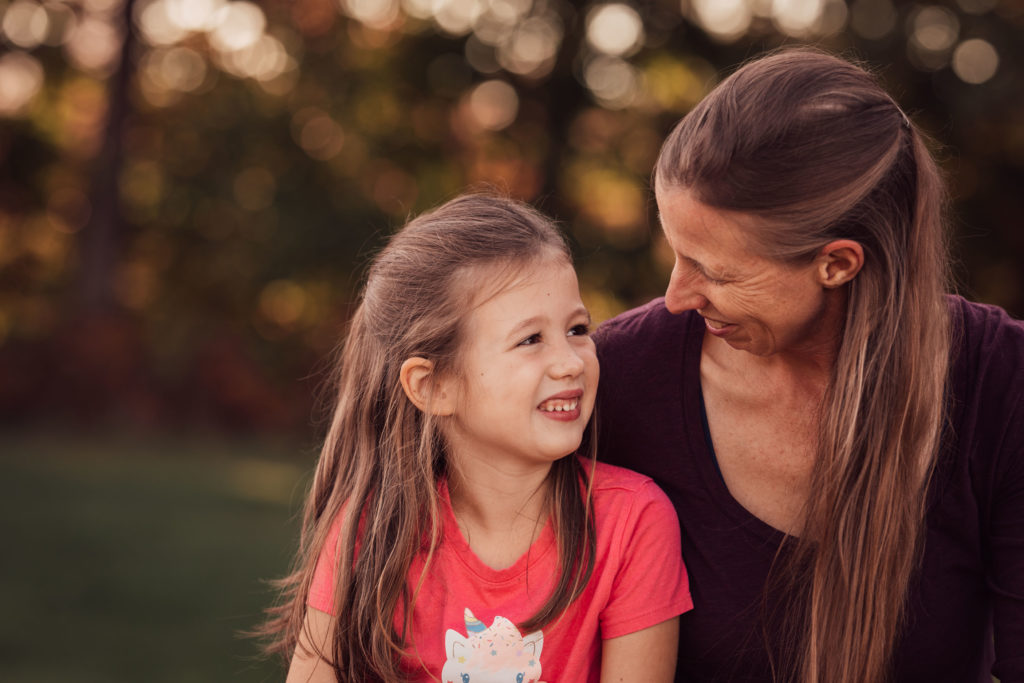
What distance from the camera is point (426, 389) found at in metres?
2.43

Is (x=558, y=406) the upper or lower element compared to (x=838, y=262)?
lower

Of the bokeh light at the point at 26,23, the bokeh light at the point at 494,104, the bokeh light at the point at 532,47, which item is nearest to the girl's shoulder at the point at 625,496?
the bokeh light at the point at 532,47

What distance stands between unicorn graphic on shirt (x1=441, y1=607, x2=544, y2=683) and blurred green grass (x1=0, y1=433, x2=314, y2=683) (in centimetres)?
91

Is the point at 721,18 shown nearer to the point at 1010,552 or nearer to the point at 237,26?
the point at 237,26

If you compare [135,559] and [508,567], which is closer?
[508,567]

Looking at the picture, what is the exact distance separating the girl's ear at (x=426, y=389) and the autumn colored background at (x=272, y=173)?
4.36 meters

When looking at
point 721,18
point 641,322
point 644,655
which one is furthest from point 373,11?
point 644,655

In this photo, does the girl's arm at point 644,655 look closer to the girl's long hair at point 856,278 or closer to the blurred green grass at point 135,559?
the girl's long hair at point 856,278

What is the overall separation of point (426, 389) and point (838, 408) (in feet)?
2.88

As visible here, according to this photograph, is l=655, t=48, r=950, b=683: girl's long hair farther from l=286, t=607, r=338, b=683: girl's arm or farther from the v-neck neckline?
l=286, t=607, r=338, b=683: girl's arm

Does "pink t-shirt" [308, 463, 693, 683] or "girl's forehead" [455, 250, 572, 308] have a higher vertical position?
"girl's forehead" [455, 250, 572, 308]

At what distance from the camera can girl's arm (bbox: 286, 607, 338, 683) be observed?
2371mm

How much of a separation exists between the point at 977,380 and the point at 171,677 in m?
3.52

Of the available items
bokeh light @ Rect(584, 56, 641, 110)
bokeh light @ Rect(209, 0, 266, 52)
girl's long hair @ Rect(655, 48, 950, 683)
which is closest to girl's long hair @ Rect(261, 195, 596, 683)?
girl's long hair @ Rect(655, 48, 950, 683)
